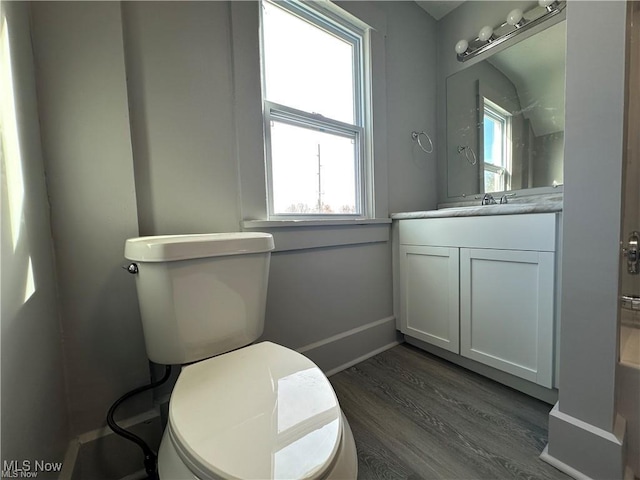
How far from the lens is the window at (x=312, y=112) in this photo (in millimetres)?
1278

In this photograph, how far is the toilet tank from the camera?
2.40 feet

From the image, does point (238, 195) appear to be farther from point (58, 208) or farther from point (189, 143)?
point (58, 208)

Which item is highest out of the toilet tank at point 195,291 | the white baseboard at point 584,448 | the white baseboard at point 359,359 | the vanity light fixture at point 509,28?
the vanity light fixture at point 509,28

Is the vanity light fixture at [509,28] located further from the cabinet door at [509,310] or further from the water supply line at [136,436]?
the water supply line at [136,436]

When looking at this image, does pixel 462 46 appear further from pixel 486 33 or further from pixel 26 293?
pixel 26 293

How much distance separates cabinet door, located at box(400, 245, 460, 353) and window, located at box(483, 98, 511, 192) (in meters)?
0.72

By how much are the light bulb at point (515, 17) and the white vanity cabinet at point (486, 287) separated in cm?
124

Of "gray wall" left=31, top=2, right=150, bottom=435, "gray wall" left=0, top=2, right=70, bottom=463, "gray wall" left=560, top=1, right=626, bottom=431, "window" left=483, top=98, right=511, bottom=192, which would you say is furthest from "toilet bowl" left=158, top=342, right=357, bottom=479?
"window" left=483, top=98, right=511, bottom=192

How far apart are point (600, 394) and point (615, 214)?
20.5 inches

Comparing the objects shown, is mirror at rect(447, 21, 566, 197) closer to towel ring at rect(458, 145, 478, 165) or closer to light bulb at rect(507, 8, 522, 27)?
towel ring at rect(458, 145, 478, 165)

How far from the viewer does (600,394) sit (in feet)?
2.56

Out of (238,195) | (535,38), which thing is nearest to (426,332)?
(238,195)

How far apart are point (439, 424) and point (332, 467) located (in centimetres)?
81

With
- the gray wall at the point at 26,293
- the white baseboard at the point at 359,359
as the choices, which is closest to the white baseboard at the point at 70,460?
the gray wall at the point at 26,293
